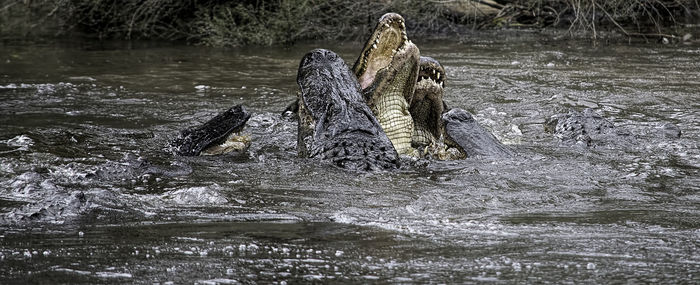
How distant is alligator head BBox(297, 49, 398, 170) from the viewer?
18.9 feet

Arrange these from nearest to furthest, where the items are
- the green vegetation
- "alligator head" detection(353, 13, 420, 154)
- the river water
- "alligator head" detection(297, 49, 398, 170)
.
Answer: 1. the river water
2. "alligator head" detection(297, 49, 398, 170)
3. "alligator head" detection(353, 13, 420, 154)
4. the green vegetation

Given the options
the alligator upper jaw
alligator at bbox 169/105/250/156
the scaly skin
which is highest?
the alligator upper jaw

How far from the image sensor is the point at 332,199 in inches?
197

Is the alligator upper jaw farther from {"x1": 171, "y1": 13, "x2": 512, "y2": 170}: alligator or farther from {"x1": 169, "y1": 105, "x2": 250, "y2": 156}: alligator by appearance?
{"x1": 169, "y1": 105, "x2": 250, "y2": 156}: alligator

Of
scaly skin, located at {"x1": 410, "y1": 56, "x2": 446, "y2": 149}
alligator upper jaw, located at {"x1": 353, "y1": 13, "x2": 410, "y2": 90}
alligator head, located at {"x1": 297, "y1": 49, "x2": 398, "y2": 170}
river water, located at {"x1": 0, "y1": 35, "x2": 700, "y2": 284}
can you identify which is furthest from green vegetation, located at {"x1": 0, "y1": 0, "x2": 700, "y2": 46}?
alligator head, located at {"x1": 297, "y1": 49, "x2": 398, "y2": 170}

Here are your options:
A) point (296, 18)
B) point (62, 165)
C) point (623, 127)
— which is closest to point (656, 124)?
point (623, 127)

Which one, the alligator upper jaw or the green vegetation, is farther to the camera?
the green vegetation

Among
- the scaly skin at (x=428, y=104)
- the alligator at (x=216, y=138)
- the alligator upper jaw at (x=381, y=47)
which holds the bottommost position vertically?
the alligator at (x=216, y=138)

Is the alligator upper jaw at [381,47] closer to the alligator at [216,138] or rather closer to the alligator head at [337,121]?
the alligator head at [337,121]

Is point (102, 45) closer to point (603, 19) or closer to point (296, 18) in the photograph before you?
point (296, 18)

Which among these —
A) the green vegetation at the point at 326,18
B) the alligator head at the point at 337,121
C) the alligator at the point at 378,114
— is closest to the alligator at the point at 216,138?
the alligator at the point at 378,114

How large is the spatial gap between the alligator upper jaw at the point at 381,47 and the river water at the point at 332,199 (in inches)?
31.3

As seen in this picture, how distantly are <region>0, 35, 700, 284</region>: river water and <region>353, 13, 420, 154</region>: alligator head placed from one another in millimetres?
366

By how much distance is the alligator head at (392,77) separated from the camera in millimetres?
6219
